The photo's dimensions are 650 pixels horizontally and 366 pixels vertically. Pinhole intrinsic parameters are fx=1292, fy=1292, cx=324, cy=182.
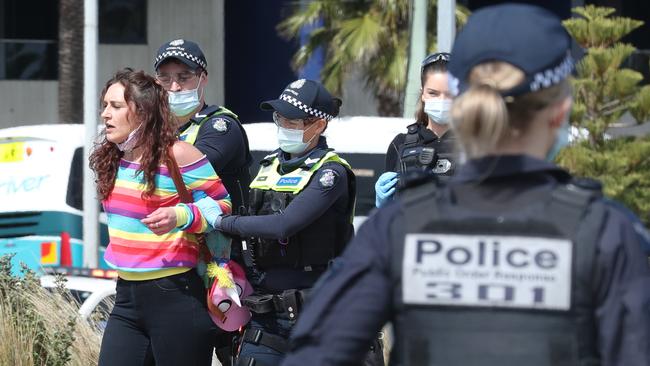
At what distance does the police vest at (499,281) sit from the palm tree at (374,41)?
15384 mm

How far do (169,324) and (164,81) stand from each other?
1.12 m

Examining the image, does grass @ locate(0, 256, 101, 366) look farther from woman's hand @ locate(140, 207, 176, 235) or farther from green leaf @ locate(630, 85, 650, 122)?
green leaf @ locate(630, 85, 650, 122)

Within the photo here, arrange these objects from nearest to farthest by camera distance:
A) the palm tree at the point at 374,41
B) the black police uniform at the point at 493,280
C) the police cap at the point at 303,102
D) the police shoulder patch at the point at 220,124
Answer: the black police uniform at the point at 493,280, the police cap at the point at 303,102, the police shoulder patch at the point at 220,124, the palm tree at the point at 374,41

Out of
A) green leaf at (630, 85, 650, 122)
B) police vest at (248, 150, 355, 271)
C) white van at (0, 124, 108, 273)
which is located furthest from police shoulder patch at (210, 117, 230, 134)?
green leaf at (630, 85, 650, 122)

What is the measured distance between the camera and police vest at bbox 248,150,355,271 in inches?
180

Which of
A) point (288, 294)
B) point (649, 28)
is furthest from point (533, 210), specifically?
point (649, 28)

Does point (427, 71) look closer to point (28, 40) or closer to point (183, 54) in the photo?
point (183, 54)

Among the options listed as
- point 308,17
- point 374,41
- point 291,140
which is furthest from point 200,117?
point 308,17

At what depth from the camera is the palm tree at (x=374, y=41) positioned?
1795 centimetres

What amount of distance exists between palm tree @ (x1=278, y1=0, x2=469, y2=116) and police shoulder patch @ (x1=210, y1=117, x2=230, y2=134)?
12702mm

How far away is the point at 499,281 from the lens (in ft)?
6.81

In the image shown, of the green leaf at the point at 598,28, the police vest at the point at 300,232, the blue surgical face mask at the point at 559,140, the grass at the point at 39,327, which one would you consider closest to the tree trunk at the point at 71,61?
the green leaf at the point at 598,28

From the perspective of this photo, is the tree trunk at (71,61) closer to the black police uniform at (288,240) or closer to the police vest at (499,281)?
the black police uniform at (288,240)

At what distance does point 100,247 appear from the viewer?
43.5 feet
